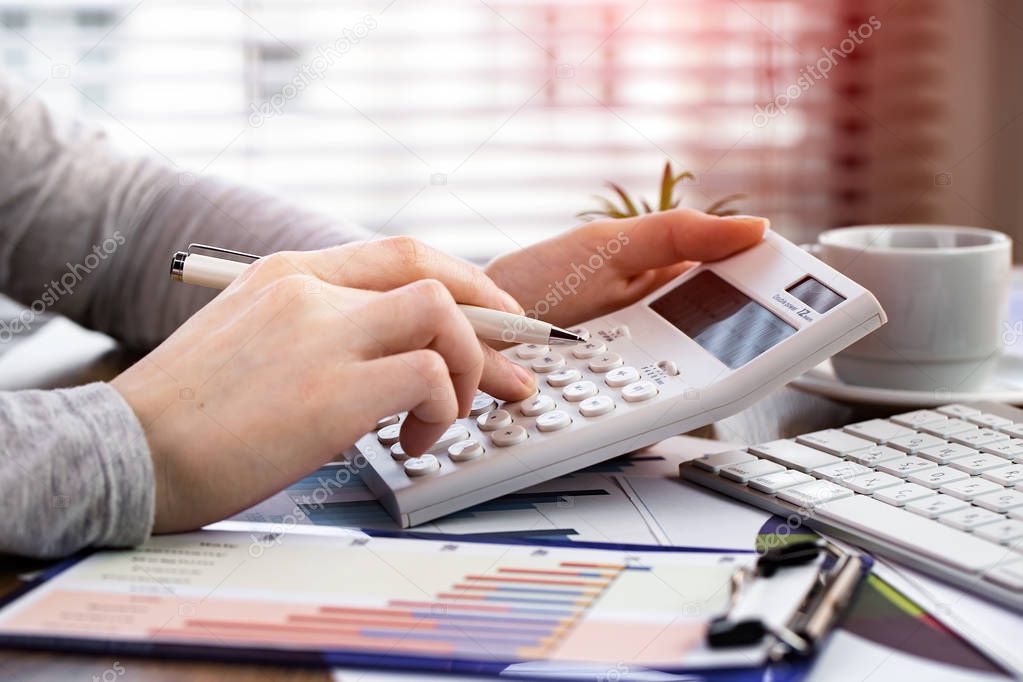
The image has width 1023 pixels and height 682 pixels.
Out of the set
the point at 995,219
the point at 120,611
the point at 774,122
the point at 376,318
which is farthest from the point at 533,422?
the point at 774,122

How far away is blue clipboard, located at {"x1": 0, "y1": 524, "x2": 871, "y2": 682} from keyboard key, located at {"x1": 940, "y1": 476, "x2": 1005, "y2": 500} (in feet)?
0.27

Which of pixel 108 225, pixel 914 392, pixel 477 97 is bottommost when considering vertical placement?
pixel 914 392

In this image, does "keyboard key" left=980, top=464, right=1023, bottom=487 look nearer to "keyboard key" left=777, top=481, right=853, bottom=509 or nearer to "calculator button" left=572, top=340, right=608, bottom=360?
"keyboard key" left=777, top=481, right=853, bottom=509

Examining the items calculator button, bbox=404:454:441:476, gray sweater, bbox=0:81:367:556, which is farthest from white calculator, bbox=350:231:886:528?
gray sweater, bbox=0:81:367:556

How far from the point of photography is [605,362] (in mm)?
600

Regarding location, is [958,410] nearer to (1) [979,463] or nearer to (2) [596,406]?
(1) [979,463]

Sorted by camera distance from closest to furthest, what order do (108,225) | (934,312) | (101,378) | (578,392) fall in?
(578,392), (934,312), (101,378), (108,225)

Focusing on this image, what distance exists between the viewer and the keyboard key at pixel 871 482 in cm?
51

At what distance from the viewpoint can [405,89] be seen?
2.31m

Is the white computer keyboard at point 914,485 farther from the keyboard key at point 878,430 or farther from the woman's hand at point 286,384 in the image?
the woman's hand at point 286,384

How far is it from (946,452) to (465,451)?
0.26 metres

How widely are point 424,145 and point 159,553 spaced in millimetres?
1924

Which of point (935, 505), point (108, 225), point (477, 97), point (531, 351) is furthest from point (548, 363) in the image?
point (477, 97)

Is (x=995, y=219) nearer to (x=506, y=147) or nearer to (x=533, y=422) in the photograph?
(x=506, y=147)
